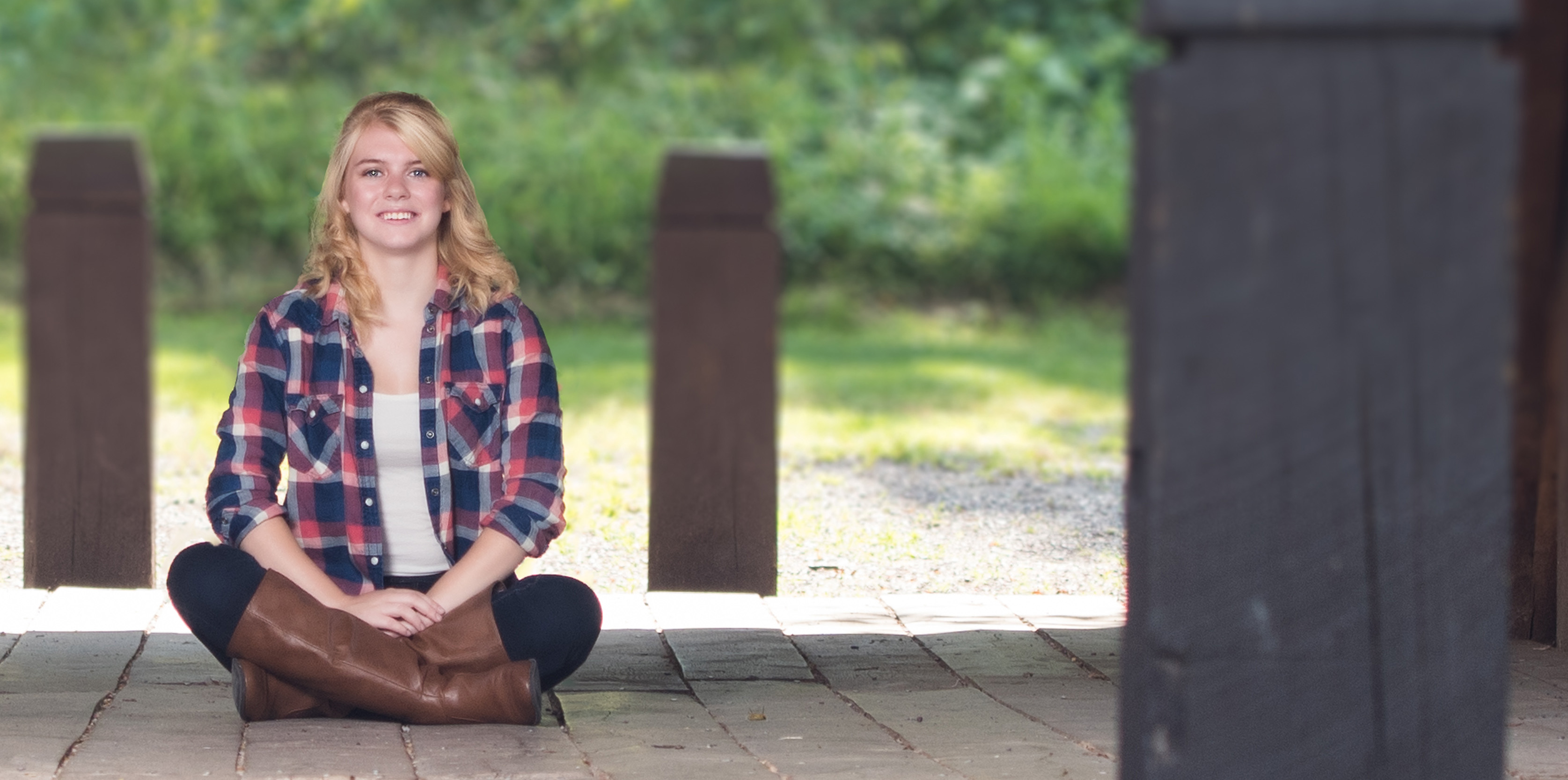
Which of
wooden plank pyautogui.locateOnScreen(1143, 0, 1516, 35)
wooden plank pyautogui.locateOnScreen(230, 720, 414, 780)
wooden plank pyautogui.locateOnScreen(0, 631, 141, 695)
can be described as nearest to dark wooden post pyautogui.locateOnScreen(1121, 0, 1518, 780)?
wooden plank pyautogui.locateOnScreen(1143, 0, 1516, 35)

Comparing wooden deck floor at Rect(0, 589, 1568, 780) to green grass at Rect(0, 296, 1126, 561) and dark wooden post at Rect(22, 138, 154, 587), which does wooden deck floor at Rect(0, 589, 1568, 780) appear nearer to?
dark wooden post at Rect(22, 138, 154, 587)

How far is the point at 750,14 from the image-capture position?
42.6ft

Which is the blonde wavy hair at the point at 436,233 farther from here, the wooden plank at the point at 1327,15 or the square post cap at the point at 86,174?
the wooden plank at the point at 1327,15

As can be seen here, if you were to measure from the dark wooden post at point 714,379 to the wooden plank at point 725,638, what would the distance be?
2.8 inches

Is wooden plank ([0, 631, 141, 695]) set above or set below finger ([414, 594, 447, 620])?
below

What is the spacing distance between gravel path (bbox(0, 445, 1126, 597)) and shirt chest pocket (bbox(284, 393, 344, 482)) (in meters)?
1.27

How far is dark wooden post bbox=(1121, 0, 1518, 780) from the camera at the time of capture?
1.72m

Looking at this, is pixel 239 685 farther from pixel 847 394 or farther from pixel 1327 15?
pixel 847 394

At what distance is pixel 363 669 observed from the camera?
2.71 meters

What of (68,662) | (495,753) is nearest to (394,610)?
(495,753)

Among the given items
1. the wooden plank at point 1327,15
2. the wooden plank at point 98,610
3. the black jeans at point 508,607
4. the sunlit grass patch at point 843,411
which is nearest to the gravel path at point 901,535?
the sunlit grass patch at point 843,411

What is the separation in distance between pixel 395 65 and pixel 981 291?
4.31 m

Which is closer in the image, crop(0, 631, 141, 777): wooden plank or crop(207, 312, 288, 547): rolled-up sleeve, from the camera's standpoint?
crop(0, 631, 141, 777): wooden plank

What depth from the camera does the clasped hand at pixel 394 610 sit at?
2750 mm
